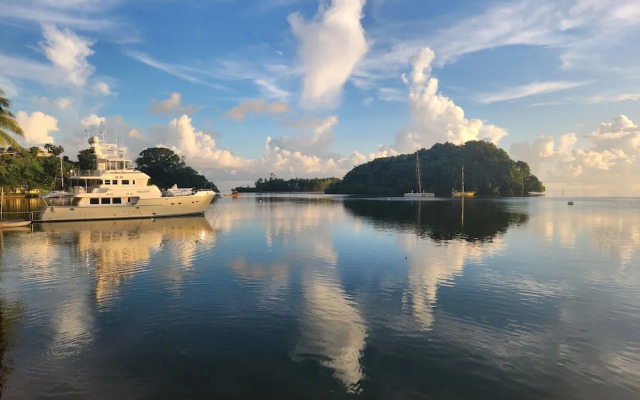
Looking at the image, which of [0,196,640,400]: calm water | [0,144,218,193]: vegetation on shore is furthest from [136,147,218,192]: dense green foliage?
[0,196,640,400]: calm water

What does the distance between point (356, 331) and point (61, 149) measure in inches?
6187

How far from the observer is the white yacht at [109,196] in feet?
170

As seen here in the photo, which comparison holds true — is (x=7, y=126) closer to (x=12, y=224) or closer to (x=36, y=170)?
(x=12, y=224)

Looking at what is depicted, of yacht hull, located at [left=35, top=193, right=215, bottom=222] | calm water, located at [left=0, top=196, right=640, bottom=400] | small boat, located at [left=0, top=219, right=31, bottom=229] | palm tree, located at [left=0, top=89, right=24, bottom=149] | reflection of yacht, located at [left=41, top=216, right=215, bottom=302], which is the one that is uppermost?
palm tree, located at [left=0, top=89, right=24, bottom=149]

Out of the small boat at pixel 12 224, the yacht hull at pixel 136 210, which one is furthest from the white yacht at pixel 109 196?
the small boat at pixel 12 224

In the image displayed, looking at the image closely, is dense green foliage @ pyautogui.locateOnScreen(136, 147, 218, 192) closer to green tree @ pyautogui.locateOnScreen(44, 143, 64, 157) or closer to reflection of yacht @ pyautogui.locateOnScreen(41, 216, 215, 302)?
green tree @ pyautogui.locateOnScreen(44, 143, 64, 157)

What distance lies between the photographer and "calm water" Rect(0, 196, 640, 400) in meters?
9.81

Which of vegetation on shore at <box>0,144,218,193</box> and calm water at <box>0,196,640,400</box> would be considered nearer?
calm water at <box>0,196,640,400</box>

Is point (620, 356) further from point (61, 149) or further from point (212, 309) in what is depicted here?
point (61, 149)

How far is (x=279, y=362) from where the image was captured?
10906mm

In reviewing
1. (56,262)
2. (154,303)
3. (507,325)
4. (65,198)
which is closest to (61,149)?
(65,198)

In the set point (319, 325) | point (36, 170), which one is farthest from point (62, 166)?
point (319, 325)

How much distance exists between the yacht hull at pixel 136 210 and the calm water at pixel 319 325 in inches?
1015

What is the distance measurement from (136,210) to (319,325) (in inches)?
1958
